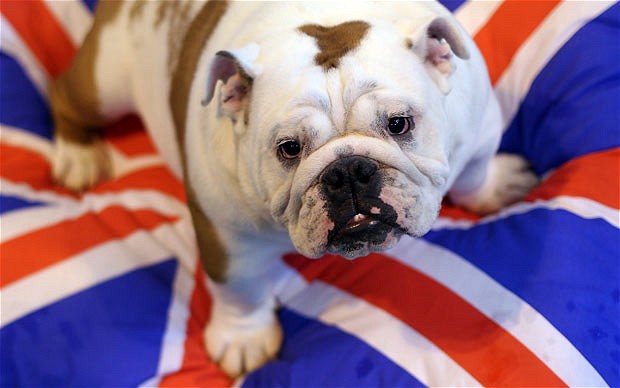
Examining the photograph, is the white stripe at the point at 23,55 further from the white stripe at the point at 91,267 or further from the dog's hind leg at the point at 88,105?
the white stripe at the point at 91,267

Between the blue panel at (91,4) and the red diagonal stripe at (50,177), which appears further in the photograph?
the blue panel at (91,4)

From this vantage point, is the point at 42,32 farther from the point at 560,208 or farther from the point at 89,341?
the point at 560,208

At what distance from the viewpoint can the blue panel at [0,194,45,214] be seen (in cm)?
164

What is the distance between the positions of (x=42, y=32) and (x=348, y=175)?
1494mm

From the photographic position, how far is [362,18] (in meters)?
1.10

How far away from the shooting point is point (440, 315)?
4.38 ft

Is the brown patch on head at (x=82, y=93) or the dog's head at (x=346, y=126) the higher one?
the dog's head at (x=346, y=126)

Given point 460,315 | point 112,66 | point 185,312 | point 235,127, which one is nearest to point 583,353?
point 460,315

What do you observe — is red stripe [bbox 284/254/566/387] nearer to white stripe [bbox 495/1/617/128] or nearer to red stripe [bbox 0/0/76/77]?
white stripe [bbox 495/1/617/128]

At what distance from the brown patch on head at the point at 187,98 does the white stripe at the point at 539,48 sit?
797mm

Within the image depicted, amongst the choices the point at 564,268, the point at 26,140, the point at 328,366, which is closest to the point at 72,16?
the point at 26,140

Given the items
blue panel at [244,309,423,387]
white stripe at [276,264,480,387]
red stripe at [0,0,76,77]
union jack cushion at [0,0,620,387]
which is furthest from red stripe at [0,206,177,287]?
red stripe at [0,0,76,77]

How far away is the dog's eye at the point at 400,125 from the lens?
3.30 ft

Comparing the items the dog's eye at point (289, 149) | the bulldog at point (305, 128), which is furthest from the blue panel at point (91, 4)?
the dog's eye at point (289, 149)
